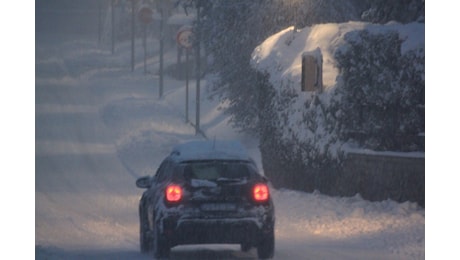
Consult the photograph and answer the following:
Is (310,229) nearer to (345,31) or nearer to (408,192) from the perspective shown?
(408,192)

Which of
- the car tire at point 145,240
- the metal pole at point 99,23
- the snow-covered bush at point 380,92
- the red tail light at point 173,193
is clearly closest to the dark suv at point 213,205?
the red tail light at point 173,193

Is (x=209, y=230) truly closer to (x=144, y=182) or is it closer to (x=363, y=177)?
(x=144, y=182)

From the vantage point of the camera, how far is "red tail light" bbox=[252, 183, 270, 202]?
563 inches

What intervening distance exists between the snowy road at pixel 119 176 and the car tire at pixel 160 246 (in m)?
0.47

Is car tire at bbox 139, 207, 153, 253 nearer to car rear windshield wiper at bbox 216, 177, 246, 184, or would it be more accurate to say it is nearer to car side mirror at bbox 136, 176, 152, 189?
car side mirror at bbox 136, 176, 152, 189

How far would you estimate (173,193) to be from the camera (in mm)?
14242

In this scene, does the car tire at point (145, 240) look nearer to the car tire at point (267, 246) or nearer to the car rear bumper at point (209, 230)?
the car rear bumper at point (209, 230)

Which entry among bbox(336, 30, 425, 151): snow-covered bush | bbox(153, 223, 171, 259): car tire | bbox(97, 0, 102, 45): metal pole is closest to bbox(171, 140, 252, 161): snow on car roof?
bbox(153, 223, 171, 259): car tire

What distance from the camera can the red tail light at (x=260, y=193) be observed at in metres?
14.3

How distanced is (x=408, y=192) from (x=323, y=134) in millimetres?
2632

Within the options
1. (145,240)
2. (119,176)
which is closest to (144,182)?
(145,240)

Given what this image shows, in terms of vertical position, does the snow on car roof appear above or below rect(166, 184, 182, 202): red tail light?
above

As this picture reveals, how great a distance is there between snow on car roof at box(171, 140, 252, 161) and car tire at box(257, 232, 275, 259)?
3.34 ft
